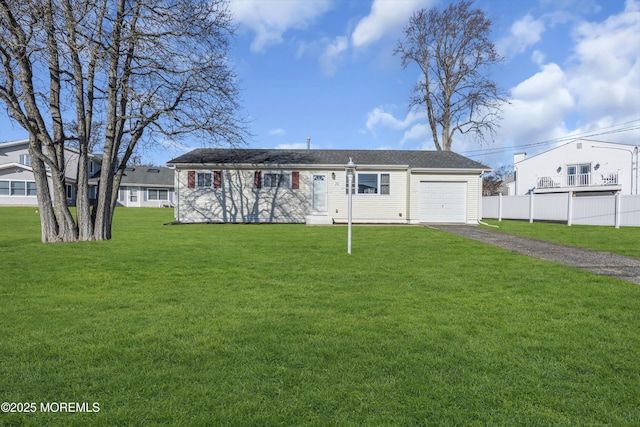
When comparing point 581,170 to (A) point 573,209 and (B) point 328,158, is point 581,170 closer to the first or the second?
(A) point 573,209

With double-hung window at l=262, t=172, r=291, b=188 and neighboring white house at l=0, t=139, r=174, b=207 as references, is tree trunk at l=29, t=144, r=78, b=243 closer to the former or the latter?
double-hung window at l=262, t=172, r=291, b=188

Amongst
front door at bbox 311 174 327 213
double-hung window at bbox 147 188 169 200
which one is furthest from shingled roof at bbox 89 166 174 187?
front door at bbox 311 174 327 213

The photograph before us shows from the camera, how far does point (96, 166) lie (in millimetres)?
40125

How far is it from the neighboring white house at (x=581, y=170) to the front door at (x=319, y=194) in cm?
2248

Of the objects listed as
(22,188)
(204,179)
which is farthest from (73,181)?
(204,179)

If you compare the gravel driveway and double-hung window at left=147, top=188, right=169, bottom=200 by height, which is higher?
double-hung window at left=147, top=188, right=169, bottom=200

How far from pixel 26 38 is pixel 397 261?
1001cm

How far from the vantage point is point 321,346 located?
3268 millimetres

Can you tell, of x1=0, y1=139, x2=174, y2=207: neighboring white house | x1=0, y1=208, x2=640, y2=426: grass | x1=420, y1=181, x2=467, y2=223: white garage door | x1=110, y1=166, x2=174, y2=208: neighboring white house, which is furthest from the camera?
x1=110, y1=166, x2=174, y2=208: neighboring white house

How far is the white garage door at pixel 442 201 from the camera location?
18.2m

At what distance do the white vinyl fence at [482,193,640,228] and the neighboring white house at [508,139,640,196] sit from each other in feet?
30.2

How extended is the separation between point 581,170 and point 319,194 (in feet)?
92.5

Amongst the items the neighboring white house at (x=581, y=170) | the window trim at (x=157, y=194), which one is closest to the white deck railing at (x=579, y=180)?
the neighboring white house at (x=581, y=170)

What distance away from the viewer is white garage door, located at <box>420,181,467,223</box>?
18.2 meters
